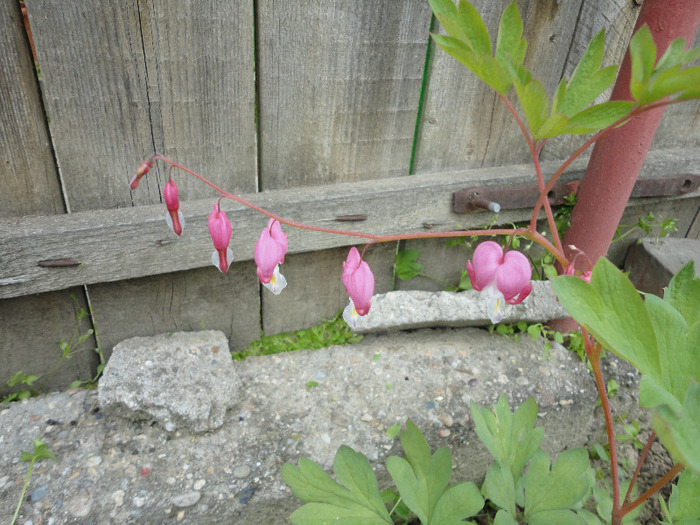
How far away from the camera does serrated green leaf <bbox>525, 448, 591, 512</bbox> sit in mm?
1104

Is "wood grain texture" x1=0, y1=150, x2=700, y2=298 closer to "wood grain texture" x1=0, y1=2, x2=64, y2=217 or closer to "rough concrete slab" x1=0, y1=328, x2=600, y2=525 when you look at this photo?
"wood grain texture" x1=0, y1=2, x2=64, y2=217

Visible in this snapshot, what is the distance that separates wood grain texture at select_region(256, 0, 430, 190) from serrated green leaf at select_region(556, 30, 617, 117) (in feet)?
2.45

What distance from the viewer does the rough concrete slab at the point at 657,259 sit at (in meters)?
1.99

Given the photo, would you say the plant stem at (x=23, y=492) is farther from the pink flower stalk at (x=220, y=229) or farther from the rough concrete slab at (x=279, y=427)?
the pink flower stalk at (x=220, y=229)

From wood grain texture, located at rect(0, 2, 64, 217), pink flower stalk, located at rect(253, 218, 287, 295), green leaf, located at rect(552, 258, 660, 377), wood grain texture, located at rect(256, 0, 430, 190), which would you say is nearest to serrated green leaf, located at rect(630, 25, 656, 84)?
green leaf, located at rect(552, 258, 660, 377)

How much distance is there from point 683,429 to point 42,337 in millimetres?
1561

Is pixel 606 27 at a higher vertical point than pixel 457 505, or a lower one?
higher

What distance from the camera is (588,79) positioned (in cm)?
80

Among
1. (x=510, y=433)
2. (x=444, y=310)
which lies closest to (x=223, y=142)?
(x=444, y=310)

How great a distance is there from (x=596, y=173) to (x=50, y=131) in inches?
58.7

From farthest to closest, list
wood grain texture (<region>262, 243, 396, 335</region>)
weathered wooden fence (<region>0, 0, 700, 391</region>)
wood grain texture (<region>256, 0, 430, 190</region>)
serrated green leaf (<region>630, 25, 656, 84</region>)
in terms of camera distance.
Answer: wood grain texture (<region>262, 243, 396, 335</region>) < wood grain texture (<region>256, 0, 430, 190</region>) < weathered wooden fence (<region>0, 0, 700, 391</region>) < serrated green leaf (<region>630, 25, 656, 84</region>)

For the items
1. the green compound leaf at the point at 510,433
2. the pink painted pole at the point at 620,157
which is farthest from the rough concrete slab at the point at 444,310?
the green compound leaf at the point at 510,433

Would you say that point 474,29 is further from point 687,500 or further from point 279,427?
point 279,427

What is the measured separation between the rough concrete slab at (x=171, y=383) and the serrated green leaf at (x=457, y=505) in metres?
0.68
